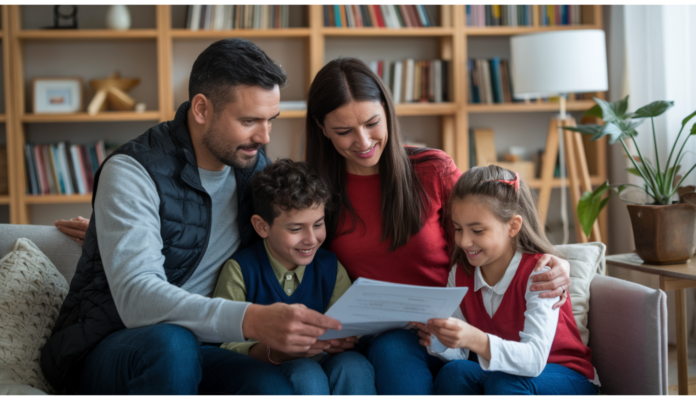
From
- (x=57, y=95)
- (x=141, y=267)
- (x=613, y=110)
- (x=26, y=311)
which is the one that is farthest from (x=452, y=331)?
(x=57, y=95)

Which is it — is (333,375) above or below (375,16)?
below

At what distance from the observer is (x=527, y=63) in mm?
2838

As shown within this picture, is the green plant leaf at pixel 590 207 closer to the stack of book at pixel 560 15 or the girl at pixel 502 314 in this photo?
the girl at pixel 502 314

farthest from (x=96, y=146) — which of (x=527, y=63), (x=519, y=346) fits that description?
(x=519, y=346)

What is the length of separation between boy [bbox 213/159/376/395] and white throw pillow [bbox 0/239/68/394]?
0.45 m

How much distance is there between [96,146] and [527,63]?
239 centimetres

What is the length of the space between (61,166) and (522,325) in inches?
108

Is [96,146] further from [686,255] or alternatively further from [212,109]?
[686,255]

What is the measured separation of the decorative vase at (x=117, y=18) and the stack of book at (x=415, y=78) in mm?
1413

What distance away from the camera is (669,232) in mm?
1751

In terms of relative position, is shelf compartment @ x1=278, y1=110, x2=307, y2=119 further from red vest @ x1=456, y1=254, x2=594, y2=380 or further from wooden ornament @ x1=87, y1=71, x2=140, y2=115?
red vest @ x1=456, y1=254, x2=594, y2=380

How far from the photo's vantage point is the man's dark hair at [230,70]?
141 cm

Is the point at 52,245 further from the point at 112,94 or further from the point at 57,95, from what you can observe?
the point at 57,95

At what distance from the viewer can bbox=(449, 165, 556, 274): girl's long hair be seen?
1.43 meters
